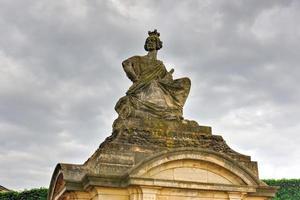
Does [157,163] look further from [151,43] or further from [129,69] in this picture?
[151,43]

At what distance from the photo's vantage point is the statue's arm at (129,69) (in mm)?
14664

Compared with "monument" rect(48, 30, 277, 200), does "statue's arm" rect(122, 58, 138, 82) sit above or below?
above

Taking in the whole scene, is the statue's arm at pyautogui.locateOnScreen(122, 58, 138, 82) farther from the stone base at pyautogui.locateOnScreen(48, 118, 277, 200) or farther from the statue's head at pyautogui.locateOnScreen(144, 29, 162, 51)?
the stone base at pyautogui.locateOnScreen(48, 118, 277, 200)

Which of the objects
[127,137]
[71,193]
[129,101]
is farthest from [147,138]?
[71,193]

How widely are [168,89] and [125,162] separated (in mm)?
3418

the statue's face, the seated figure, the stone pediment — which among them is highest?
the statue's face

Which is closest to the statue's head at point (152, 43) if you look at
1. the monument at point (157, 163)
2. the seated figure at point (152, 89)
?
the seated figure at point (152, 89)

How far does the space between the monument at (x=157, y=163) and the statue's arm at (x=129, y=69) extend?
13.0 inches

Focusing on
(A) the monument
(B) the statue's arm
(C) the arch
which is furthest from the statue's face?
(C) the arch

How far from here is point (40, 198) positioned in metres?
26.6

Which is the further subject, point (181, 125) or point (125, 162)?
point (181, 125)

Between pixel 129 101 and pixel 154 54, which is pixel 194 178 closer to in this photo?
pixel 129 101

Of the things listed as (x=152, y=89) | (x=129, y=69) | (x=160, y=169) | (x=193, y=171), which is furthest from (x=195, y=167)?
(x=129, y=69)

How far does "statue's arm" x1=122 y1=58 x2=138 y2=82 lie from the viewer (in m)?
14.7
